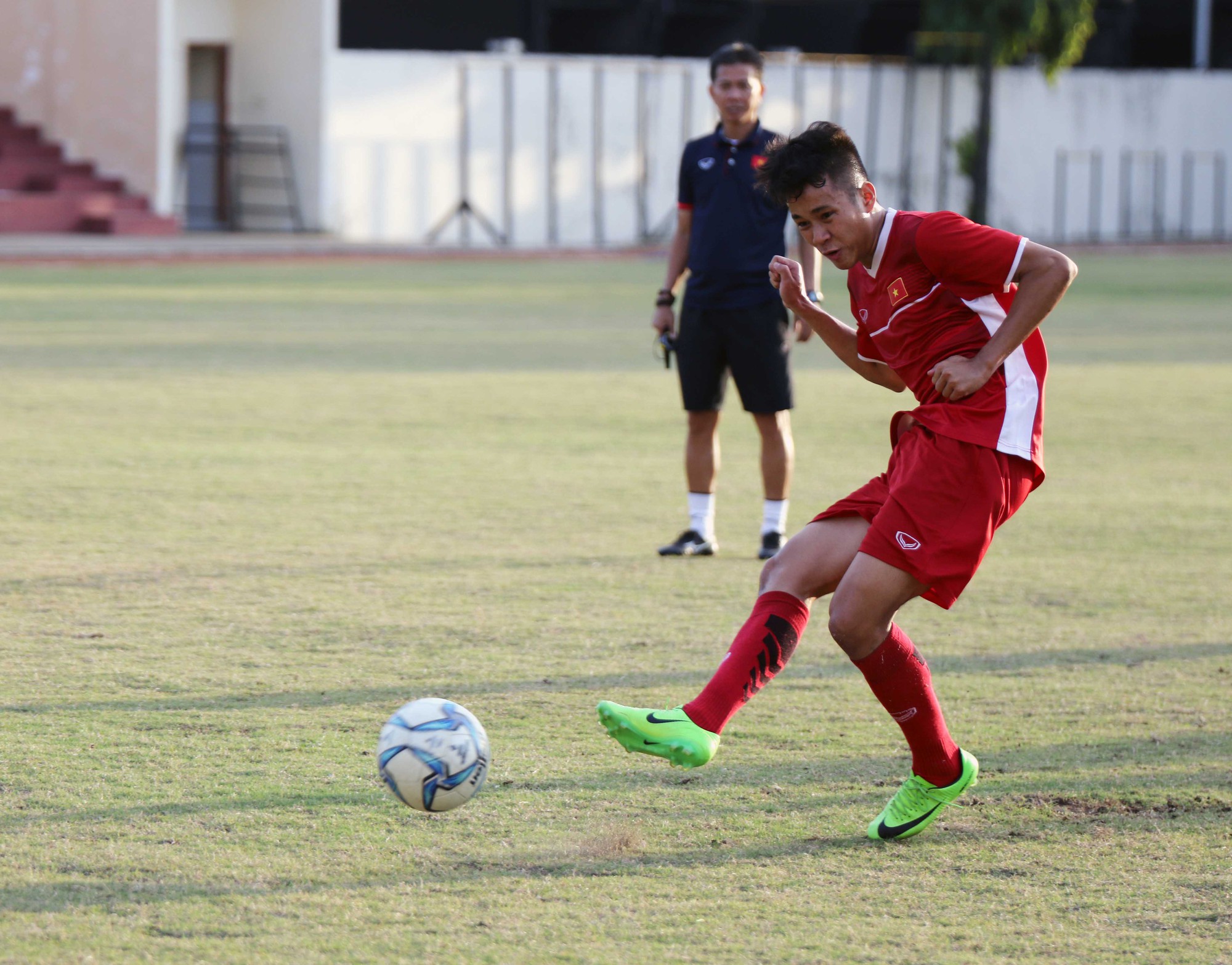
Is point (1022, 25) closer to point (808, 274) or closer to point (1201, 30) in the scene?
point (1201, 30)

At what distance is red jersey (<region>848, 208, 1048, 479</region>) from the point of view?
3945 millimetres

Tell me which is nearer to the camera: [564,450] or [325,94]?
[564,450]

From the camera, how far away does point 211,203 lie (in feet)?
106

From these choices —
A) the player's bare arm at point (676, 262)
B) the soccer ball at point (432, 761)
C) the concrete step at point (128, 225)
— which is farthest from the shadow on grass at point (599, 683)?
the concrete step at point (128, 225)

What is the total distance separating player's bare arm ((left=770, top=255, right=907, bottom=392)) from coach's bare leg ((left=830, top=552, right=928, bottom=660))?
552 mm

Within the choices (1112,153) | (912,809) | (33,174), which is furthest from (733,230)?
(1112,153)

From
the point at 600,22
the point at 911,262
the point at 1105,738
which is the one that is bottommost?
the point at 1105,738

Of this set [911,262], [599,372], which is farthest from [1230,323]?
[911,262]

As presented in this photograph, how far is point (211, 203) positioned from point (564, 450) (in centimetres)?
2405

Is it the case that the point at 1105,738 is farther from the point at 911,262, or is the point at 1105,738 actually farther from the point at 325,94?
the point at 325,94

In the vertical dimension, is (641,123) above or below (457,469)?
above

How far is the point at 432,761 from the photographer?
387 cm

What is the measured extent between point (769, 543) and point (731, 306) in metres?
1.09

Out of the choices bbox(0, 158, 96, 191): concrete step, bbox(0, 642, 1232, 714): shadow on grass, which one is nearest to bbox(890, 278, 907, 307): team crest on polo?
bbox(0, 642, 1232, 714): shadow on grass
